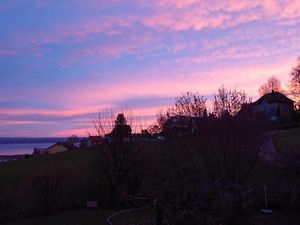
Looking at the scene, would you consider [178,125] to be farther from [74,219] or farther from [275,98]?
[275,98]

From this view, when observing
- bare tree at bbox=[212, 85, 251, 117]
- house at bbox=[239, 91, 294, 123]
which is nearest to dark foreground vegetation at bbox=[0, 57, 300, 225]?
bare tree at bbox=[212, 85, 251, 117]

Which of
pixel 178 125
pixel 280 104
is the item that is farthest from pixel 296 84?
pixel 178 125

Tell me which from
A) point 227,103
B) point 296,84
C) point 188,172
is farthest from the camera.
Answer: point 296,84

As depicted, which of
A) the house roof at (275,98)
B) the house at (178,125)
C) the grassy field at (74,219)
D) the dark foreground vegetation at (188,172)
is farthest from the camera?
the house roof at (275,98)

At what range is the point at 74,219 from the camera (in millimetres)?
23125

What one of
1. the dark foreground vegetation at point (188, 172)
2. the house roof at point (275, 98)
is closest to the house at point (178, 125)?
the dark foreground vegetation at point (188, 172)

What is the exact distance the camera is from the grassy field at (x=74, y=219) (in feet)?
72.2

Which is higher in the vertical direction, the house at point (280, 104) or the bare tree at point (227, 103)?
the house at point (280, 104)

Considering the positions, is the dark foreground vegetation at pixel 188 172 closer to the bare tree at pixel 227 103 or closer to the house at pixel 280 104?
the bare tree at pixel 227 103

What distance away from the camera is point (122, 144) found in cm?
2725

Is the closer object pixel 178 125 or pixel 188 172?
pixel 188 172

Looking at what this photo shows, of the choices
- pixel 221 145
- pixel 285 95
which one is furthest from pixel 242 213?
pixel 285 95

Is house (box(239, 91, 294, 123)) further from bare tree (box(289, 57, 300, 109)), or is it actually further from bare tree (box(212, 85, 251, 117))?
bare tree (box(212, 85, 251, 117))

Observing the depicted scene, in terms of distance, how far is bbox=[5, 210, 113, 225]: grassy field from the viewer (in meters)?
22.0
